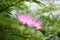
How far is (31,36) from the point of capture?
558 mm

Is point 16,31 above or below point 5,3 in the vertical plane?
below

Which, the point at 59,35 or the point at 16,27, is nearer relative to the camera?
the point at 16,27

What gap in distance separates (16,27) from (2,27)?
66 mm

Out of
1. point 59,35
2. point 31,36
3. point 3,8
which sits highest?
point 59,35

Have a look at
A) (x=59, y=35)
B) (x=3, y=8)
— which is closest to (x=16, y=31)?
(x=3, y=8)

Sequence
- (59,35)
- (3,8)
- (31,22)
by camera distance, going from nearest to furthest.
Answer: (31,22) < (3,8) < (59,35)

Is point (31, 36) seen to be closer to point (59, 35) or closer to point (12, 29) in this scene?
point (12, 29)

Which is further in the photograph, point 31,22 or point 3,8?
point 3,8

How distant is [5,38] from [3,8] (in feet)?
0.39

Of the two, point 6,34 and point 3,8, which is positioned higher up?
point 3,8

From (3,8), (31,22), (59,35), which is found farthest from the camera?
(59,35)

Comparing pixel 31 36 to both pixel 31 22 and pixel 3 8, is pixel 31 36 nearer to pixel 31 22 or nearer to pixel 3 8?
pixel 31 22

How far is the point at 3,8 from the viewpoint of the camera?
68cm

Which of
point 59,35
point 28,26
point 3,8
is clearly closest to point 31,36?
point 28,26
